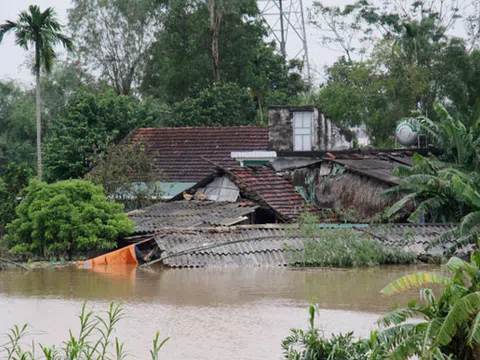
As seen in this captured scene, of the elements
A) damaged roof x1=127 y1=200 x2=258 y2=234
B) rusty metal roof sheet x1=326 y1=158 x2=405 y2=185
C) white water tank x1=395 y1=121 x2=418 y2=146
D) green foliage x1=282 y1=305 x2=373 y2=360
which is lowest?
green foliage x1=282 y1=305 x2=373 y2=360

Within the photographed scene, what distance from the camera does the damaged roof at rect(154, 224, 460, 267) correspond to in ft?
62.0

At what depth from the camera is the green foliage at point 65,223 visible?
791 inches

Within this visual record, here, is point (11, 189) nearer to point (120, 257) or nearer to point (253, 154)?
point (120, 257)

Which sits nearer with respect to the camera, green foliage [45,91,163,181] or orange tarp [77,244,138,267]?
orange tarp [77,244,138,267]

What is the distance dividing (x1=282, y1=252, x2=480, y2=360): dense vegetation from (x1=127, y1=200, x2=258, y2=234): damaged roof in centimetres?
1202

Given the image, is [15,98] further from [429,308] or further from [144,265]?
[429,308]

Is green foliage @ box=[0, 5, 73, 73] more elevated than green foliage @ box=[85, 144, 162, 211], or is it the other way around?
green foliage @ box=[0, 5, 73, 73]

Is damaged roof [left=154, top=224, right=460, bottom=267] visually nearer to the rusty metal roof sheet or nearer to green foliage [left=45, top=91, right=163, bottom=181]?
the rusty metal roof sheet

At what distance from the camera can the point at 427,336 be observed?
840 cm

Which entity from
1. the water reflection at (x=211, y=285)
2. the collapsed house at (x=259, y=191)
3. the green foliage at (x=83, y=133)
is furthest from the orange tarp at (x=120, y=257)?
the green foliage at (x=83, y=133)

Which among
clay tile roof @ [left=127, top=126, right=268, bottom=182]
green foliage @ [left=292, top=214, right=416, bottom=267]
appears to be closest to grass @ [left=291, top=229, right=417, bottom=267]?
green foliage @ [left=292, top=214, right=416, bottom=267]

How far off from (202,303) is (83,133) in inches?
620

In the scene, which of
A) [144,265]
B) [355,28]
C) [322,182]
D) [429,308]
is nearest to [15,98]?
[355,28]

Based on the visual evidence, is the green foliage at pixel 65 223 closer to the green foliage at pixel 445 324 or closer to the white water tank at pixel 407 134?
the white water tank at pixel 407 134
